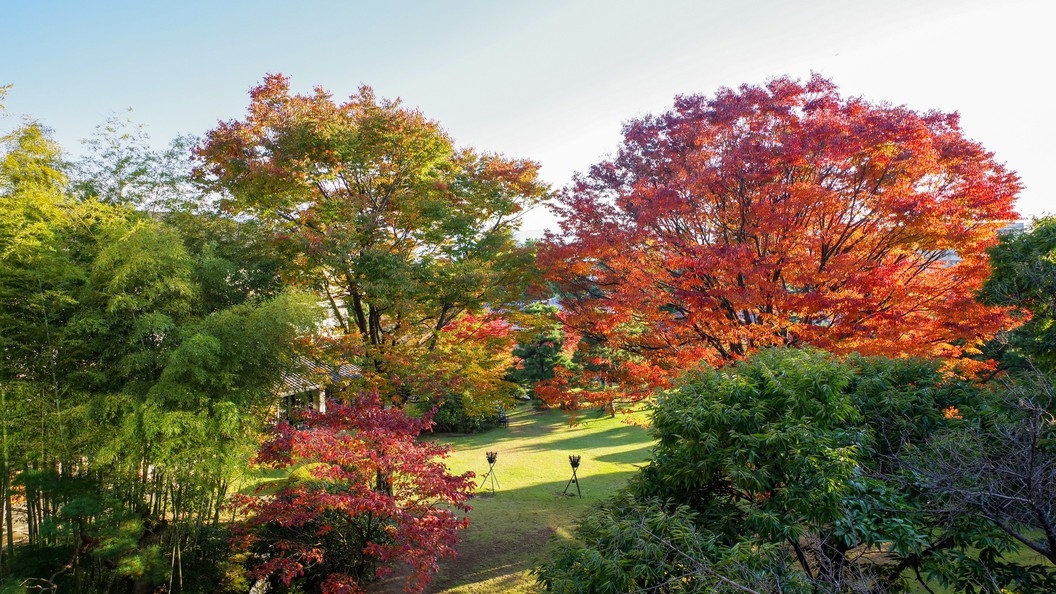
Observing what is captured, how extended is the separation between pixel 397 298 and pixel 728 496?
19.4 ft

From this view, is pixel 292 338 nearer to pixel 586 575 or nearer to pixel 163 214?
pixel 163 214

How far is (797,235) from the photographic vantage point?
8.03 metres

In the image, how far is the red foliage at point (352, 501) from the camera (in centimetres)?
586

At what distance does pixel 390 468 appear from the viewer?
6.21 meters

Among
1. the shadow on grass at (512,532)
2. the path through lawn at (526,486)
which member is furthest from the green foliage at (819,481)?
the shadow on grass at (512,532)

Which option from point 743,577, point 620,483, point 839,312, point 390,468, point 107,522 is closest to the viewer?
point 743,577

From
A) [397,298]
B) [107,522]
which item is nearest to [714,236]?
[397,298]

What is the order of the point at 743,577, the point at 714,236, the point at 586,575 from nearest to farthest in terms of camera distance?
the point at 743,577, the point at 586,575, the point at 714,236

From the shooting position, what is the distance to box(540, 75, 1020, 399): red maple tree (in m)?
7.51

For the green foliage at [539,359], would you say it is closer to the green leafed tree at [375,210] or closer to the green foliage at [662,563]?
the green leafed tree at [375,210]

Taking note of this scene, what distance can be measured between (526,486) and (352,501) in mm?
7951

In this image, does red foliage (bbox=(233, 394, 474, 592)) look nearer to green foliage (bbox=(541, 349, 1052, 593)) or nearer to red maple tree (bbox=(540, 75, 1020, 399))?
green foliage (bbox=(541, 349, 1052, 593))

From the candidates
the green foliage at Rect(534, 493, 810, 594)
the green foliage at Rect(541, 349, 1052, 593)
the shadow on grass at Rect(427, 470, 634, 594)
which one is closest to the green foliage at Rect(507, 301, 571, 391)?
the shadow on grass at Rect(427, 470, 634, 594)

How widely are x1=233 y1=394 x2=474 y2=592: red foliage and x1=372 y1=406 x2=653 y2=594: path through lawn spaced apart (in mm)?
1078
